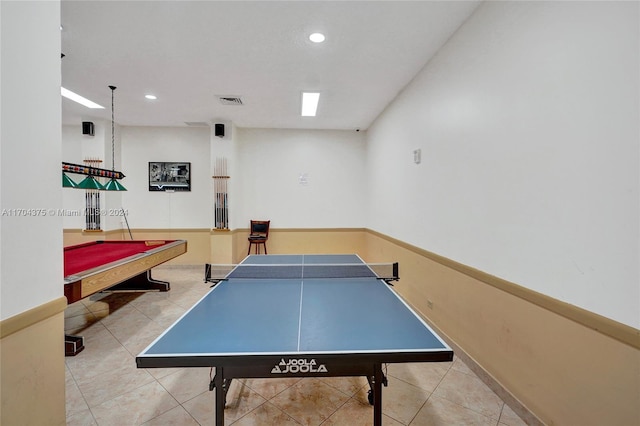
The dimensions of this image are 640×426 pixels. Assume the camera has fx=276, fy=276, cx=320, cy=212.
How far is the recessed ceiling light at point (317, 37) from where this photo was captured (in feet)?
8.75

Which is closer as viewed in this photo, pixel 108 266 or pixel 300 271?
pixel 300 271

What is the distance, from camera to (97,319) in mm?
3416

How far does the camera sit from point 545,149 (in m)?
1.66

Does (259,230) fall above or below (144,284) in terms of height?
above

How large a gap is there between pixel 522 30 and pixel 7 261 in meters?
3.12

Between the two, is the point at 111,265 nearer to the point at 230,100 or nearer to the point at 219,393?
the point at 219,393

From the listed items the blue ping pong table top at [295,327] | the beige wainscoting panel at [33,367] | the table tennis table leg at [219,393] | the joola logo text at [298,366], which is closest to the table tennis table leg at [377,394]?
the blue ping pong table top at [295,327]

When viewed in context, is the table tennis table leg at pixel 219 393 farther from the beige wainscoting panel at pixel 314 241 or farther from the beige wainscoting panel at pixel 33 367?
the beige wainscoting panel at pixel 314 241

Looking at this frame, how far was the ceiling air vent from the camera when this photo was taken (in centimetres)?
422

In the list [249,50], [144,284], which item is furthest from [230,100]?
[144,284]

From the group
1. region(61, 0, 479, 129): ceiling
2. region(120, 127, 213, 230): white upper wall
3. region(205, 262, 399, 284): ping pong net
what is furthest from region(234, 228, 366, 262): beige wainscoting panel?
region(205, 262, 399, 284): ping pong net

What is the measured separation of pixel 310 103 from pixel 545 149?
3509 mm

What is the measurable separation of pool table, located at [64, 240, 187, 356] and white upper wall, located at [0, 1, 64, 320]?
123 cm

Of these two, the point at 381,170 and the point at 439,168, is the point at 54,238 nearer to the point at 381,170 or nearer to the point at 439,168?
the point at 439,168
